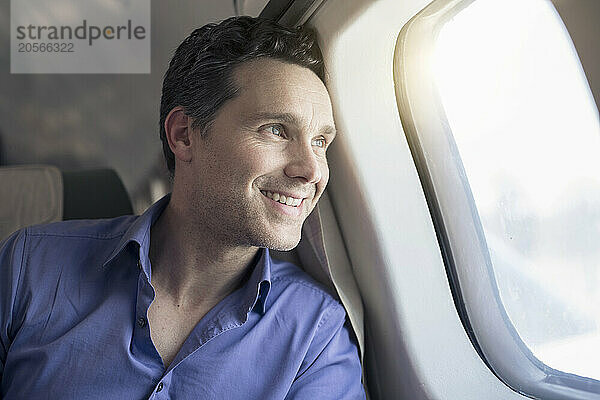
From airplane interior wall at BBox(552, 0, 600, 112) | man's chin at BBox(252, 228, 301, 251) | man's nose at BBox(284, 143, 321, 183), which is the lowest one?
man's chin at BBox(252, 228, 301, 251)

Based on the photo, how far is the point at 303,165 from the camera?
1.04m

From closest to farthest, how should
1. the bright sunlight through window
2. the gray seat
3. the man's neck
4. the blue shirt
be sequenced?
the bright sunlight through window < the blue shirt < the man's neck < the gray seat

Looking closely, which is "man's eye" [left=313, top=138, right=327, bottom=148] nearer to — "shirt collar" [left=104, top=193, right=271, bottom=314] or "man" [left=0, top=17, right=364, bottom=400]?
"man" [left=0, top=17, right=364, bottom=400]

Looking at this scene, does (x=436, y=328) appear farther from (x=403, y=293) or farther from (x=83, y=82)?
(x=83, y=82)

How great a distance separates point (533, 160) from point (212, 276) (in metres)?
0.58

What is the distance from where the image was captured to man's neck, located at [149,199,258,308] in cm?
111

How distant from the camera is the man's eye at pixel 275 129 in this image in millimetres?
1057

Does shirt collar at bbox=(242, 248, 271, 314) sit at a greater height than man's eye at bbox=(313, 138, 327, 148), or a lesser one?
lesser

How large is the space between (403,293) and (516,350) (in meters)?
0.22

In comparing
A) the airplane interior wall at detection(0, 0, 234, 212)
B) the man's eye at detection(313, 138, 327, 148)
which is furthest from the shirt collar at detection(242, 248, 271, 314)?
the airplane interior wall at detection(0, 0, 234, 212)

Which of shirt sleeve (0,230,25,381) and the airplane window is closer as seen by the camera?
the airplane window

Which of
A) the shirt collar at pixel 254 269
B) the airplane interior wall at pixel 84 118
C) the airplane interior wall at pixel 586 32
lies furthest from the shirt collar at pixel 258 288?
the airplane interior wall at pixel 586 32

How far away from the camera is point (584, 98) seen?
0.74m

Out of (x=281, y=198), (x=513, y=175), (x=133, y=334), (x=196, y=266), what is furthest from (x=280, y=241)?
(x=513, y=175)
